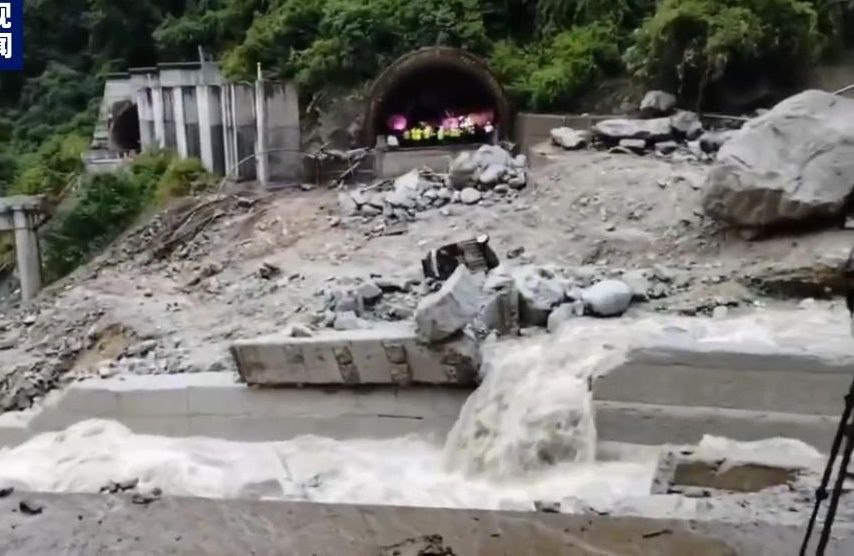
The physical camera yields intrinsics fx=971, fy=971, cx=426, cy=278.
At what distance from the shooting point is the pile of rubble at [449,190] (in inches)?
411

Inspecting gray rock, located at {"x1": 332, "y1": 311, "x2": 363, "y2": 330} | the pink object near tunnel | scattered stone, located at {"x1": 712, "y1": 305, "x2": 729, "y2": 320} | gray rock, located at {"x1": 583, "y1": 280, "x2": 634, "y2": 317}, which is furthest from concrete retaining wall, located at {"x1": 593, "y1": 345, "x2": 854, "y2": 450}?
the pink object near tunnel

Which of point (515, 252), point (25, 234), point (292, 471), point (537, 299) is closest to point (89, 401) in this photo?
point (292, 471)

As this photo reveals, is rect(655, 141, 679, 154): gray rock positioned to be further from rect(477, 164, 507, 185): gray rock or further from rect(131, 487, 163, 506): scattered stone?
rect(131, 487, 163, 506): scattered stone

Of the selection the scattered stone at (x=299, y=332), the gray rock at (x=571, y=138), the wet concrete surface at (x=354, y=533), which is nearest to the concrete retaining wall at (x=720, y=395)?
the scattered stone at (x=299, y=332)

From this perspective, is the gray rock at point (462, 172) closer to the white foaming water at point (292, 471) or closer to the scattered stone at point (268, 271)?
the scattered stone at point (268, 271)

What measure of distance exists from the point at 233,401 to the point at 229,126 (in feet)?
20.8

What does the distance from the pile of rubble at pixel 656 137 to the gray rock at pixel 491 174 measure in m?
1.02

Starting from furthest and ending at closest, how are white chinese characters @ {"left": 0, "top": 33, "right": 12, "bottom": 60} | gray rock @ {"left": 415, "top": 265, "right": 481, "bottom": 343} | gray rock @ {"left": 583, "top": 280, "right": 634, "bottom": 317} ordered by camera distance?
white chinese characters @ {"left": 0, "top": 33, "right": 12, "bottom": 60}
gray rock @ {"left": 583, "top": 280, "right": 634, "bottom": 317}
gray rock @ {"left": 415, "top": 265, "right": 481, "bottom": 343}

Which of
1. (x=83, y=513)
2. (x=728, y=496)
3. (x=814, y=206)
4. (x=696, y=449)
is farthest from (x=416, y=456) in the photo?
Answer: (x=83, y=513)

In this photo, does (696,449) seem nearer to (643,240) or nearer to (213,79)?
(643,240)

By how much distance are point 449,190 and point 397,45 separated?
397 centimetres

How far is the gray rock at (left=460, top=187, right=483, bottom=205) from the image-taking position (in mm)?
10359

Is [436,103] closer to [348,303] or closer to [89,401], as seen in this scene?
[348,303]

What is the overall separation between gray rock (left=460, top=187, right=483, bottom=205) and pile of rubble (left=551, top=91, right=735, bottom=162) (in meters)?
1.52
